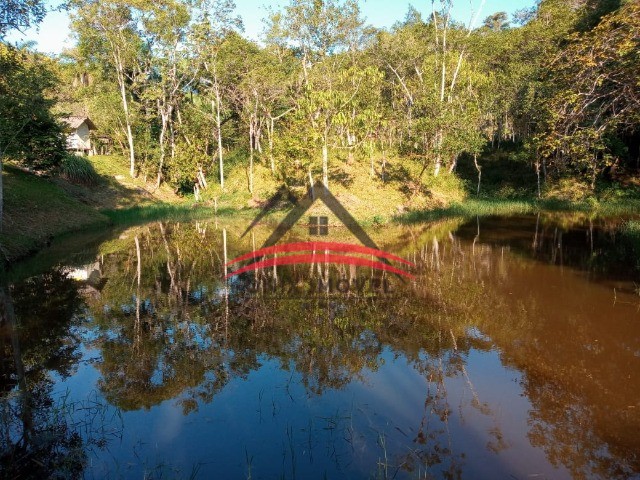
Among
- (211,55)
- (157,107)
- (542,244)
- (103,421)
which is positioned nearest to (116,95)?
(157,107)

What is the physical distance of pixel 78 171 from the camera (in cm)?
3234

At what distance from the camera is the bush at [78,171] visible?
104 feet

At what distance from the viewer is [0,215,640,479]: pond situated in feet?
18.1

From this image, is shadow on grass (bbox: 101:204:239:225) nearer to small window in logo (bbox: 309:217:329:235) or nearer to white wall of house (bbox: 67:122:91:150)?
small window in logo (bbox: 309:217:329:235)

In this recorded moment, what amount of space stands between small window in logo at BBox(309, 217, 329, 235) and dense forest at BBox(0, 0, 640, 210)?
375 centimetres

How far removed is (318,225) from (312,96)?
26.0 feet

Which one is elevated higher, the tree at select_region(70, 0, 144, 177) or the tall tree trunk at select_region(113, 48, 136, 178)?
the tree at select_region(70, 0, 144, 177)

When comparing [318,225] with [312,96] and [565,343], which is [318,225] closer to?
[312,96]

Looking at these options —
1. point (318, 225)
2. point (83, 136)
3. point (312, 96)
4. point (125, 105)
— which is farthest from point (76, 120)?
point (318, 225)

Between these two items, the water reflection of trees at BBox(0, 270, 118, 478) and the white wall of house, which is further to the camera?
the white wall of house

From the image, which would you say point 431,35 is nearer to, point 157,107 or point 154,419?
point 157,107

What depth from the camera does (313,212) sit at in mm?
27719

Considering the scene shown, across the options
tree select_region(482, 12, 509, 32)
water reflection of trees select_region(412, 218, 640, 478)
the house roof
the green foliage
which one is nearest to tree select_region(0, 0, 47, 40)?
the green foliage

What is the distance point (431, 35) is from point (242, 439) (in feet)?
142
